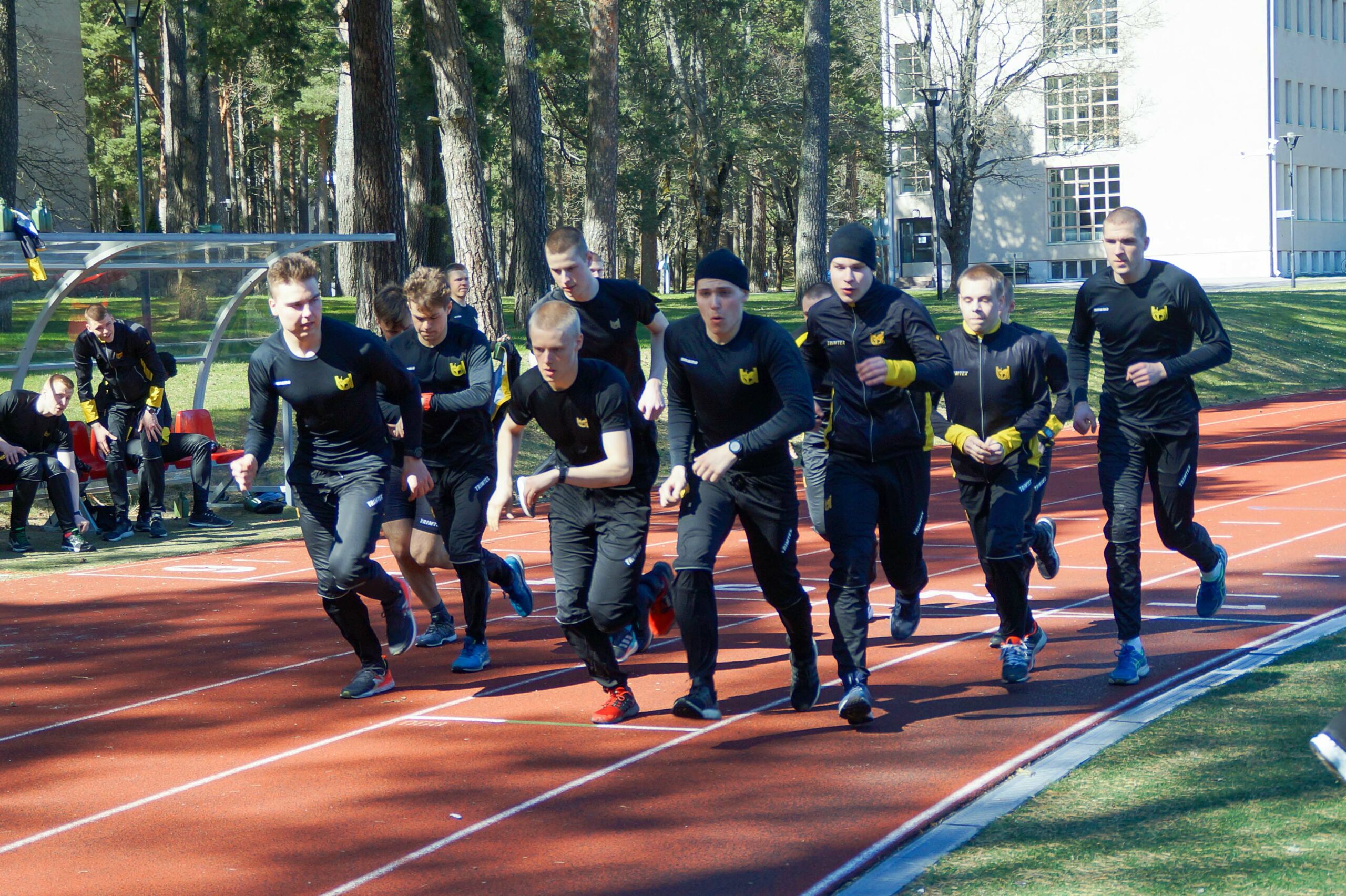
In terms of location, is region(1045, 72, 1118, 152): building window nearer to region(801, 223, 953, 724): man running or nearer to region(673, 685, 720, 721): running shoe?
region(801, 223, 953, 724): man running

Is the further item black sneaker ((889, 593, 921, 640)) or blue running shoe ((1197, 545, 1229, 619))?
blue running shoe ((1197, 545, 1229, 619))

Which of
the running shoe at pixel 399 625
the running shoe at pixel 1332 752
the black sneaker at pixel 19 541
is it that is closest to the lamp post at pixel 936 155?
the black sneaker at pixel 19 541

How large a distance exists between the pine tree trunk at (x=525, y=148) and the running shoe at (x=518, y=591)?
15.7 metres

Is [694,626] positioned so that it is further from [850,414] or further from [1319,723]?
[1319,723]

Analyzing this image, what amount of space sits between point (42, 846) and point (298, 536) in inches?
351

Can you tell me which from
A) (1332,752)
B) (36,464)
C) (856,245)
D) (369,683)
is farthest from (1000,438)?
(36,464)

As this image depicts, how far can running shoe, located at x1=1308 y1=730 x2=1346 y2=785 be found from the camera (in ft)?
10.1

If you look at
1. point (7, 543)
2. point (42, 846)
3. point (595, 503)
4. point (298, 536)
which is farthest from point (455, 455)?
point (7, 543)

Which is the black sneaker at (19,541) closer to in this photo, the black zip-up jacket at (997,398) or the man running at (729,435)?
the man running at (729,435)

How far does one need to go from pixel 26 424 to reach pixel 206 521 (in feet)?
6.88

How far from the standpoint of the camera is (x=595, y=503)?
654 cm

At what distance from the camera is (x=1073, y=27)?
1777 inches

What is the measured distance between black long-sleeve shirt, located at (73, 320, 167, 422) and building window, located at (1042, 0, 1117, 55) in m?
35.7

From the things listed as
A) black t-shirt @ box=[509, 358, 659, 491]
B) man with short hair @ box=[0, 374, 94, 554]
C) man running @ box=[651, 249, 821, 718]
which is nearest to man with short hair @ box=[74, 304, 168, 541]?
man with short hair @ box=[0, 374, 94, 554]
